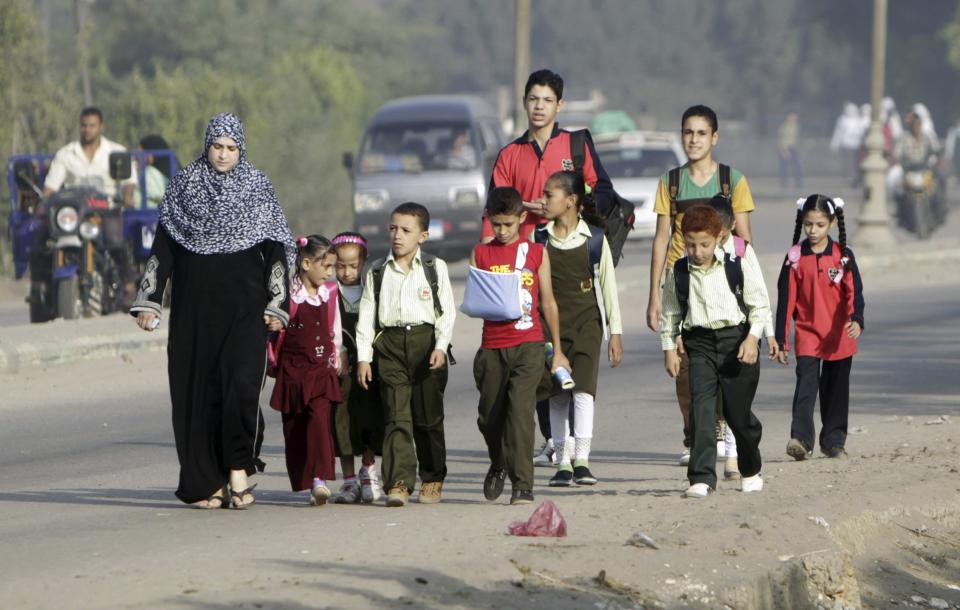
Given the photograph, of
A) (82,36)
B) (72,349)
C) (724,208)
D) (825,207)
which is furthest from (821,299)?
(82,36)

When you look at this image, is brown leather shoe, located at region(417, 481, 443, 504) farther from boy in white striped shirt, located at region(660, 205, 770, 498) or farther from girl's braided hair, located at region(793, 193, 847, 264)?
girl's braided hair, located at region(793, 193, 847, 264)

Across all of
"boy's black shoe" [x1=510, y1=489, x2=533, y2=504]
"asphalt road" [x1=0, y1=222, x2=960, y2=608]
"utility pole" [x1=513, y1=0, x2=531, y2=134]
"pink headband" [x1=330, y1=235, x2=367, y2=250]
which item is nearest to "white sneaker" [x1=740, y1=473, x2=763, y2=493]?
"asphalt road" [x1=0, y1=222, x2=960, y2=608]

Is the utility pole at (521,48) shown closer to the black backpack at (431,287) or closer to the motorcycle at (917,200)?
the motorcycle at (917,200)

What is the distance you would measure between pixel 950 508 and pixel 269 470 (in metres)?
3.58

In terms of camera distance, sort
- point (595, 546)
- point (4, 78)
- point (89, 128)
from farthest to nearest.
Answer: point (4, 78)
point (89, 128)
point (595, 546)

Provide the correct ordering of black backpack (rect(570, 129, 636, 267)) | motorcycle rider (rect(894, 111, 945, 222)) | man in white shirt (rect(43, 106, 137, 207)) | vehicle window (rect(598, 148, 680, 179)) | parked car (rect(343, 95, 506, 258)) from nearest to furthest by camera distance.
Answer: black backpack (rect(570, 129, 636, 267))
man in white shirt (rect(43, 106, 137, 207))
parked car (rect(343, 95, 506, 258))
motorcycle rider (rect(894, 111, 945, 222))
vehicle window (rect(598, 148, 680, 179))

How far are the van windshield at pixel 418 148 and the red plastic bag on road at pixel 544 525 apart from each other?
1726cm

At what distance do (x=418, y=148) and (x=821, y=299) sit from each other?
1554 centimetres

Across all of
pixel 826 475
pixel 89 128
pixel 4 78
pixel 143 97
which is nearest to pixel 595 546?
pixel 826 475

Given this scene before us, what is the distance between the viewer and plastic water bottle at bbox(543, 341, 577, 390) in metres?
9.05

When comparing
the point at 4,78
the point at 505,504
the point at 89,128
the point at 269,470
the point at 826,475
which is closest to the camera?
the point at 505,504

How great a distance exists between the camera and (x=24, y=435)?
12.1 m

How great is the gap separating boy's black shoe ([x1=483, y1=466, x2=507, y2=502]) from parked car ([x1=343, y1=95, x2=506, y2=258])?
15.1m

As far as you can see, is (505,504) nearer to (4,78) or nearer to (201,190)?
(201,190)
